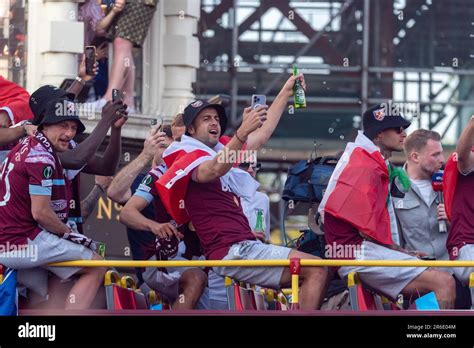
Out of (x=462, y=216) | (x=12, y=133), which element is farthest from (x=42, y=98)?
(x=462, y=216)

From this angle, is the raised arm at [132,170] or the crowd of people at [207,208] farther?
the raised arm at [132,170]

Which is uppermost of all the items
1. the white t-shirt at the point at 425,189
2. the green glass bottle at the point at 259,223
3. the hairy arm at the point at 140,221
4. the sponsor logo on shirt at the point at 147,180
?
the sponsor logo on shirt at the point at 147,180

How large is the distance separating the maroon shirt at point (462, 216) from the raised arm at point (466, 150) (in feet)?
0.35

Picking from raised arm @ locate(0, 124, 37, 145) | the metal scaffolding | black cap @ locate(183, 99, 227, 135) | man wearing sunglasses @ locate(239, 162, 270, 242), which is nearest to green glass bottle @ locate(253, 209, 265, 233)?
man wearing sunglasses @ locate(239, 162, 270, 242)

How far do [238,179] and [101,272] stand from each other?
1172 mm

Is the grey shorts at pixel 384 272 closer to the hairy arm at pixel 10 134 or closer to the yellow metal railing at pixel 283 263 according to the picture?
the yellow metal railing at pixel 283 263

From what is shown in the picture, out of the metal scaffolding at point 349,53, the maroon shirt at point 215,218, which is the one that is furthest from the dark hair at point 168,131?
the metal scaffolding at point 349,53

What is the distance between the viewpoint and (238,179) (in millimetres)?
13383

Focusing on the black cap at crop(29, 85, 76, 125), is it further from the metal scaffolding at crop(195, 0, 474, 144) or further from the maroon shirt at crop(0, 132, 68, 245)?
the metal scaffolding at crop(195, 0, 474, 144)

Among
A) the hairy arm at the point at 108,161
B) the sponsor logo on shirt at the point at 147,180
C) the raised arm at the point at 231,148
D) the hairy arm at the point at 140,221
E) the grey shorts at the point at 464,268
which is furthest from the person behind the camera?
the hairy arm at the point at 108,161

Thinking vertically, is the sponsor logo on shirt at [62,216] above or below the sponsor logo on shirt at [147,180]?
below

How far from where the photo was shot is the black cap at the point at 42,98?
13.3 meters

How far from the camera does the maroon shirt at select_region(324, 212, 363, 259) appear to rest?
43.5ft
